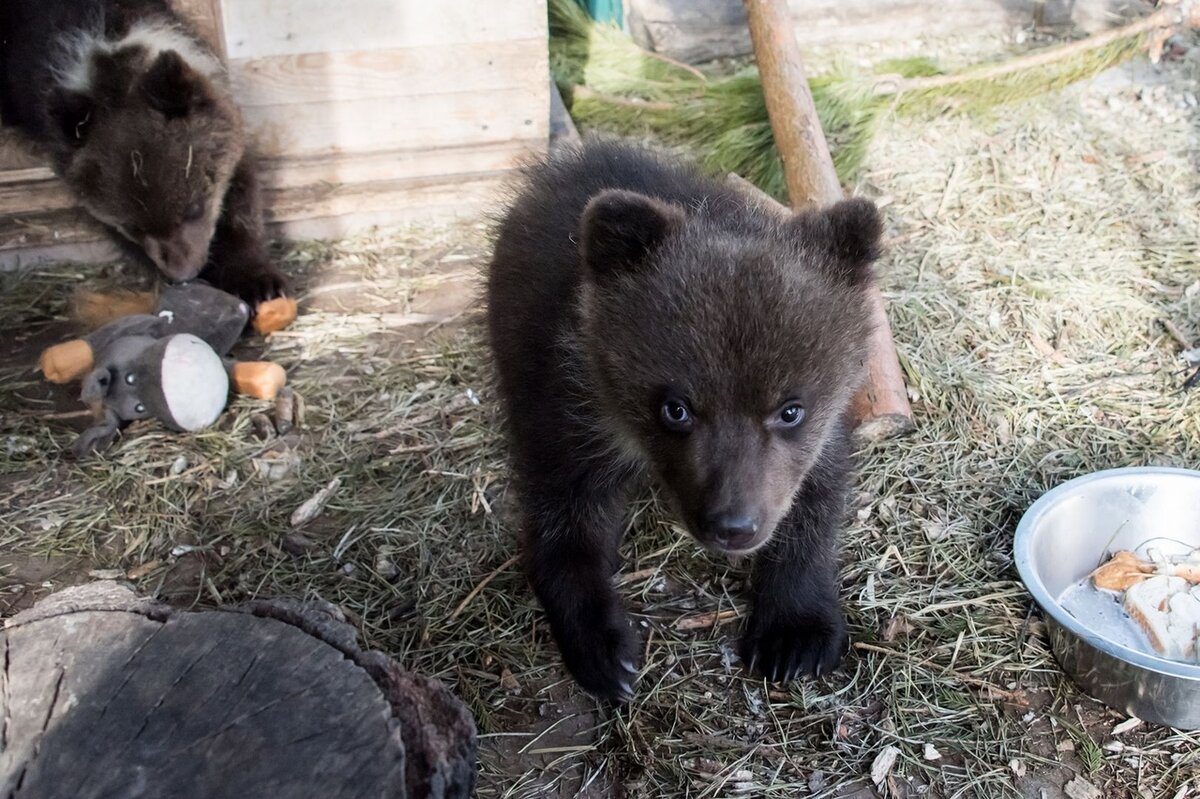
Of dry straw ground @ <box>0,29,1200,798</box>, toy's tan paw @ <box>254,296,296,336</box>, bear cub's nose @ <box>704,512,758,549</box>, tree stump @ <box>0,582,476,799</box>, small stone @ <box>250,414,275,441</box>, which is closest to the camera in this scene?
tree stump @ <box>0,582,476,799</box>

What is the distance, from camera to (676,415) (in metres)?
3.38

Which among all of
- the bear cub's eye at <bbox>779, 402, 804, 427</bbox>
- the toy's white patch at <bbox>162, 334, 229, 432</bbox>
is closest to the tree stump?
the bear cub's eye at <bbox>779, 402, 804, 427</bbox>

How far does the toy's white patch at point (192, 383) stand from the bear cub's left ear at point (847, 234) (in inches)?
112

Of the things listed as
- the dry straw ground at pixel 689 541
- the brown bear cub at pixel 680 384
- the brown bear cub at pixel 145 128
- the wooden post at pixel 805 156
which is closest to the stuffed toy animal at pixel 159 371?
the dry straw ground at pixel 689 541

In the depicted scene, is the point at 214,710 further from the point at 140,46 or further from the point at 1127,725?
the point at 140,46

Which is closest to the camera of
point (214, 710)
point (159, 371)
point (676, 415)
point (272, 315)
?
point (214, 710)

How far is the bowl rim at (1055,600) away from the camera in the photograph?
3531 mm

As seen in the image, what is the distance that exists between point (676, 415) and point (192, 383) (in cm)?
261

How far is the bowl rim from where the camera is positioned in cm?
353

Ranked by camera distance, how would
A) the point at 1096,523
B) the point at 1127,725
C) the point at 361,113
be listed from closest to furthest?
the point at 1127,725, the point at 1096,523, the point at 361,113

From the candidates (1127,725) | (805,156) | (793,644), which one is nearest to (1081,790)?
(1127,725)

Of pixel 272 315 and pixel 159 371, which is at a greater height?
pixel 159 371

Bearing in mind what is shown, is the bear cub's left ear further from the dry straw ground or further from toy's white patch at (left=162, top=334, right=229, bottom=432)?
toy's white patch at (left=162, top=334, right=229, bottom=432)

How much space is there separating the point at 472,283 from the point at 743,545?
3.48 m
